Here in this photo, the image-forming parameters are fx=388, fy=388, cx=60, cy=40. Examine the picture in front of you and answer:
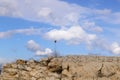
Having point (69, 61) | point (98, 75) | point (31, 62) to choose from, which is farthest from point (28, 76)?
point (98, 75)

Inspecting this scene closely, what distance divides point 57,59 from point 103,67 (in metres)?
2.91

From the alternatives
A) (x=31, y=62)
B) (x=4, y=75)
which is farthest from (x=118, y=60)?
(x=4, y=75)

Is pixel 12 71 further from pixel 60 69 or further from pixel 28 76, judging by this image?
pixel 60 69

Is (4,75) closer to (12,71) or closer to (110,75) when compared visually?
(12,71)

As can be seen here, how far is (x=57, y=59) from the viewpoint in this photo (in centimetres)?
2317

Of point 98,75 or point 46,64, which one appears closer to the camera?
point 98,75

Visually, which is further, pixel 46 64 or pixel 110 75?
pixel 46 64

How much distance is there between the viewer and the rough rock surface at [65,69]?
859 inches

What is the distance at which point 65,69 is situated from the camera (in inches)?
883

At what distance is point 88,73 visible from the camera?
21.8 metres

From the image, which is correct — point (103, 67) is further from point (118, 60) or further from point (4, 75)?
point (4, 75)

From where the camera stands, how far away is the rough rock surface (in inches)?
859

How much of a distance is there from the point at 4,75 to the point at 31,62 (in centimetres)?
179

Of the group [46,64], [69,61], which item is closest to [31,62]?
[46,64]
